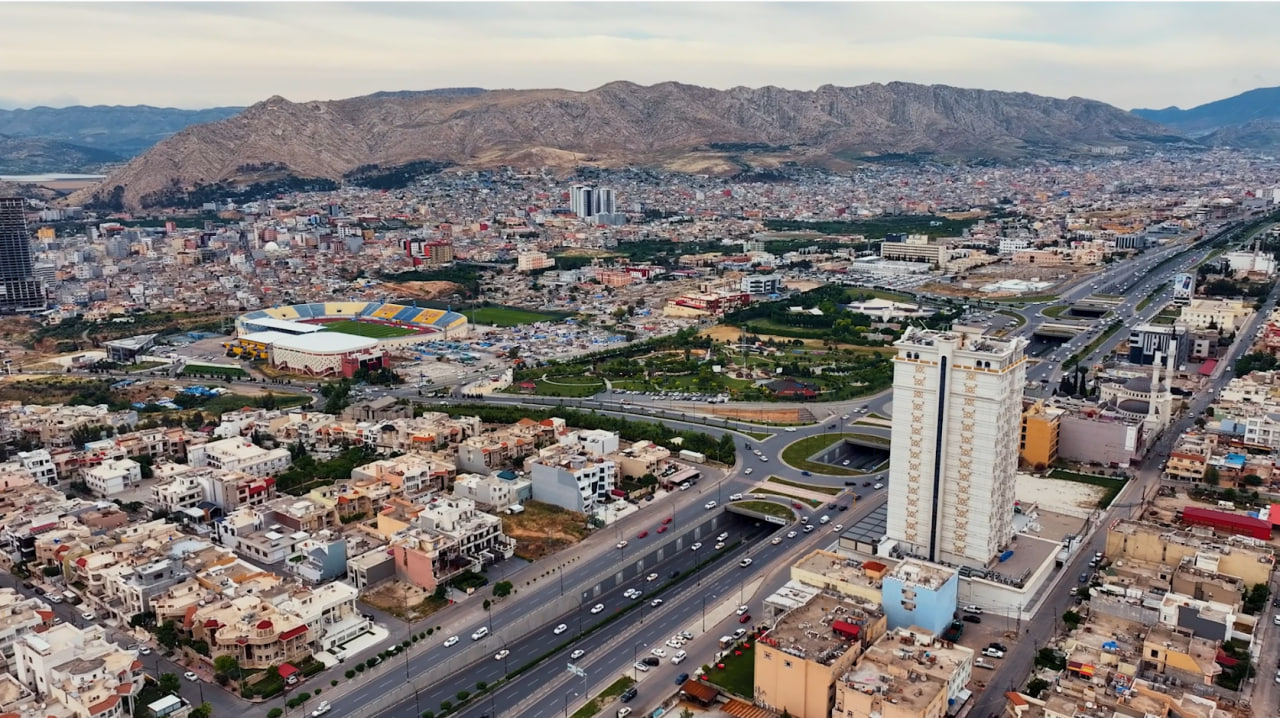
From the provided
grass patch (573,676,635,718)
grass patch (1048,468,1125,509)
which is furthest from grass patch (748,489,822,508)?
grass patch (573,676,635,718)

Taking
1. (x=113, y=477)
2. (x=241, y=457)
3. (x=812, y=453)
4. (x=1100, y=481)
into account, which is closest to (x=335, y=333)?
(x=241, y=457)

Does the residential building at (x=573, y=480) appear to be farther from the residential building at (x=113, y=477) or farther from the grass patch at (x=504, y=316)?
the grass patch at (x=504, y=316)

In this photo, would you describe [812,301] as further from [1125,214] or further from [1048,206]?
[1048,206]

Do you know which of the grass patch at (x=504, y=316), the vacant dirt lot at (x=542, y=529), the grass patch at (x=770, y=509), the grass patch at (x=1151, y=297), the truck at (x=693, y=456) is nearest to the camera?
the vacant dirt lot at (x=542, y=529)

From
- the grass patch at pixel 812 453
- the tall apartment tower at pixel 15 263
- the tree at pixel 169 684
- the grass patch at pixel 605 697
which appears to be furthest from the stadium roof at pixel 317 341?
the grass patch at pixel 605 697

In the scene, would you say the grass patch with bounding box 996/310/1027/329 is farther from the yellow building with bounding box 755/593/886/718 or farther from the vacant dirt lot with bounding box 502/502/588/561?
the yellow building with bounding box 755/593/886/718
